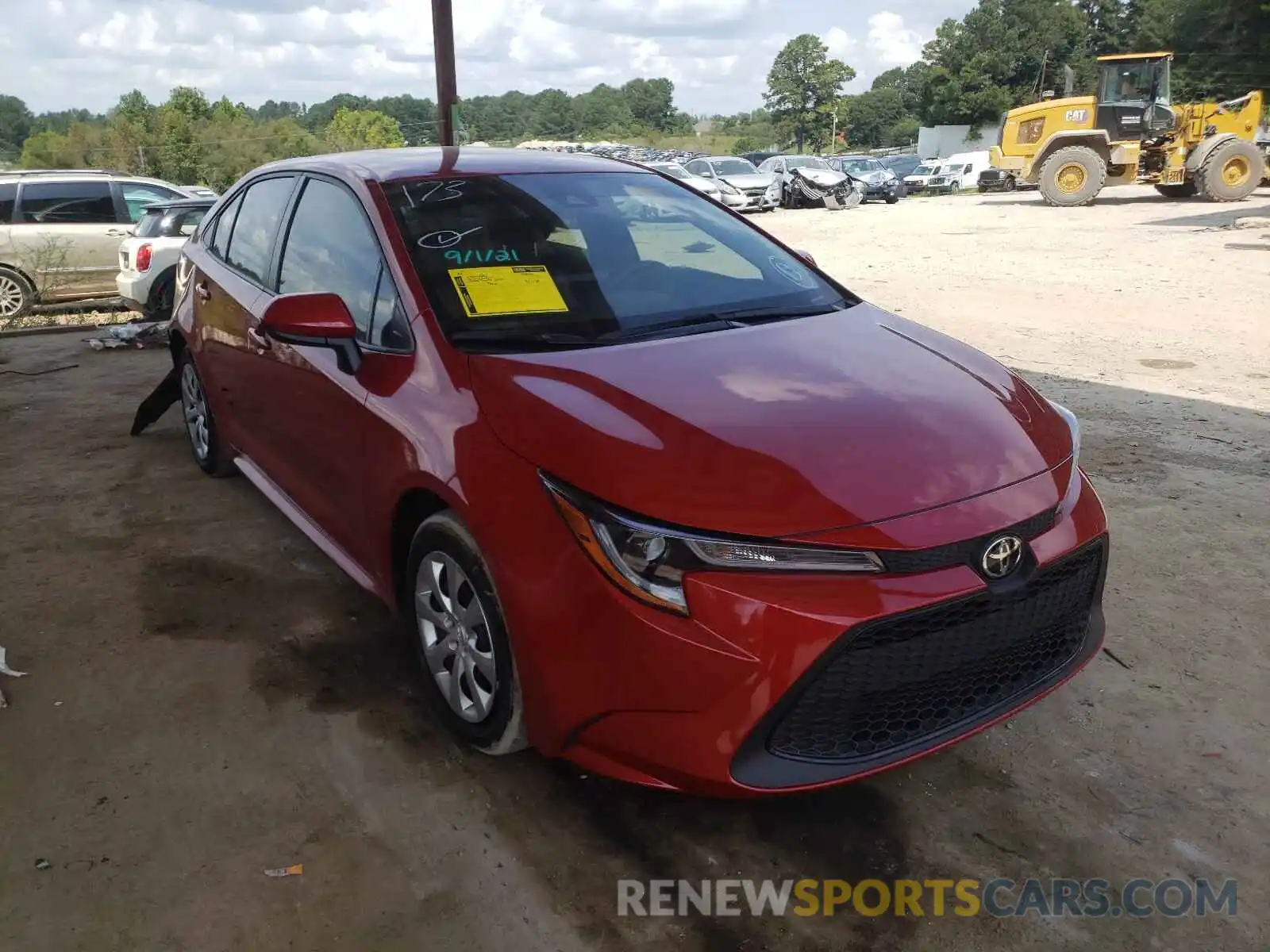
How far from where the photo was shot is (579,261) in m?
3.11

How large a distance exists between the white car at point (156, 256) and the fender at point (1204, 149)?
20360mm

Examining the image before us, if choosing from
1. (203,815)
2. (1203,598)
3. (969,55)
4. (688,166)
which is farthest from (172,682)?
(969,55)

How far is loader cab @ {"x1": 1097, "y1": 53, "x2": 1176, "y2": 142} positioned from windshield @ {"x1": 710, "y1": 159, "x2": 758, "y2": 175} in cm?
890

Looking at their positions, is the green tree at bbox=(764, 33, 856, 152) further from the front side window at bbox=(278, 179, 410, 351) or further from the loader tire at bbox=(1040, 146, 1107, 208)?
the front side window at bbox=(278, 179, 410, 351)

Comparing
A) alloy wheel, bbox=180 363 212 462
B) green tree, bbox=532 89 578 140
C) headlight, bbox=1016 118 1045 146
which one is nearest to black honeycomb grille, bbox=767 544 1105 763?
alloy wheel, bbox=180 363 212 462

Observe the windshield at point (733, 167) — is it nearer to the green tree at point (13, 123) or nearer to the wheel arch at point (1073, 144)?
the wheel arch at point (1073, 144)

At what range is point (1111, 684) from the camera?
10.1ft

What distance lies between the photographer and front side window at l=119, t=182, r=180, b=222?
11188 mm

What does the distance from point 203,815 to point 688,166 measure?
2695 centimetres

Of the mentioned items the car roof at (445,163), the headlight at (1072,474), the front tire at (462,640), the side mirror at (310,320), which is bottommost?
the front tire at (462,640)

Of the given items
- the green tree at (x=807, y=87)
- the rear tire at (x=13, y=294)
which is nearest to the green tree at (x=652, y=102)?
the green tree at (x=807, y=87)

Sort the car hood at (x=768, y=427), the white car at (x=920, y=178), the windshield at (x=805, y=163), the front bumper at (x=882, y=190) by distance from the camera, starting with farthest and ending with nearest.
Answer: the white car at (x=920, y=178)
the front bumper at (x=882, y=190)
the windshield at (x=805, y=163)
the car hood at (x=768, y=427)

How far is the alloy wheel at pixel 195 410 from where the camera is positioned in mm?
4887

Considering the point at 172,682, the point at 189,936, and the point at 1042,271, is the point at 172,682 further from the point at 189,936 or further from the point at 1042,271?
the point at 1042,271
